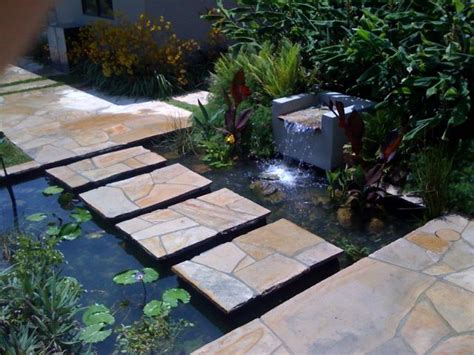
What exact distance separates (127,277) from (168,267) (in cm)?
29

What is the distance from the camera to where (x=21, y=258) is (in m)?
3.22

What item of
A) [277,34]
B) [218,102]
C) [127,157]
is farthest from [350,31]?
[127,157]

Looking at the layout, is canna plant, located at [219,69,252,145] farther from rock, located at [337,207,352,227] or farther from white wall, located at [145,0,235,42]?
white wall, located at [145,0,235,42]

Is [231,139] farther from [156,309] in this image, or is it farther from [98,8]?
[98,8]

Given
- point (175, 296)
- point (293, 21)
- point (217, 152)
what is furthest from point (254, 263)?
point (293, 21)

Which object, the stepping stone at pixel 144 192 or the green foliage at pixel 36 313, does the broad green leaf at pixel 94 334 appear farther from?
the stepping stone at pixel 144 192

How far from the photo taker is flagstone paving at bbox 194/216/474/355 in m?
2.56

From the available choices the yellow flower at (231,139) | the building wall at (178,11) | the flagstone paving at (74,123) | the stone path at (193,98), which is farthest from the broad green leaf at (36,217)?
the building wall at (178,11)

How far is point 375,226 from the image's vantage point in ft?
12.9

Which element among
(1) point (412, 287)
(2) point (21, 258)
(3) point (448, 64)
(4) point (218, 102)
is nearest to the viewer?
(1) point (412, 287)

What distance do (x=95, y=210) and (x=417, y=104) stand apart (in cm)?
292

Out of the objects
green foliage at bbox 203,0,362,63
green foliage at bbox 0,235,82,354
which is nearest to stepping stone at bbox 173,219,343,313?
green foliage at bbox 0,235,82,354

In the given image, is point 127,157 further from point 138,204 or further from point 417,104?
point 417,104

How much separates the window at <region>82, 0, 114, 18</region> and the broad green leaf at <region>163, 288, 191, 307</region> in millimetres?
6963
